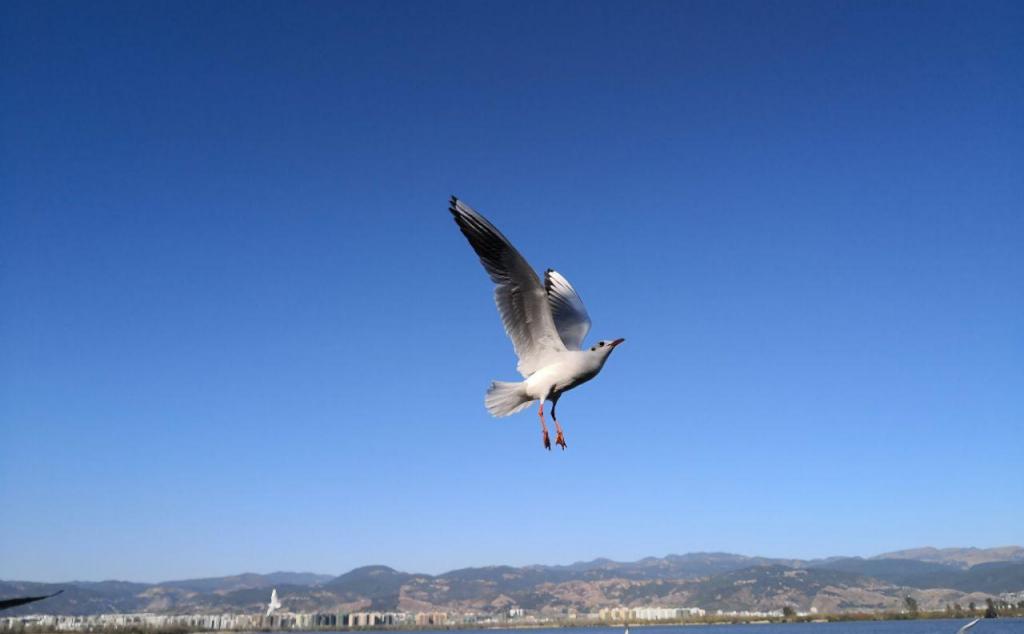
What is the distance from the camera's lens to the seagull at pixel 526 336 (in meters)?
7.98

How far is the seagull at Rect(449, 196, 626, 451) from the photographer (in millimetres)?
7984

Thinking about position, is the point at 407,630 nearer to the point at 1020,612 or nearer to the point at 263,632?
the point at 263,632

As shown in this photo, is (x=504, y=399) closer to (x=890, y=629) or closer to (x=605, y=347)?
(x=605, y=347)

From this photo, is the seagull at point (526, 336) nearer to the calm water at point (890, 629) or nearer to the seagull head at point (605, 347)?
the seagull head at point (605, 347)

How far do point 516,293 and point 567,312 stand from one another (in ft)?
3.97

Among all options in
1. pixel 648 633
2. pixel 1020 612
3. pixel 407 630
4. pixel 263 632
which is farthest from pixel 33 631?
pixel 1020 612

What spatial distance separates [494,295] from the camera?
866 centimetres

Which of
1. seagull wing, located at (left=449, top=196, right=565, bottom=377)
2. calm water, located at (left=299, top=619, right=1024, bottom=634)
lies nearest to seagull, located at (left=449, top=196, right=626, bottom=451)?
seagull wing, located at (left=449, top=196, right=565, bottom=377)

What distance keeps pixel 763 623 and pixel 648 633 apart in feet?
219

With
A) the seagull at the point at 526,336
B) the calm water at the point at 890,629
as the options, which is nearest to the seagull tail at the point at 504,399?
the seagull at the point at 526,336

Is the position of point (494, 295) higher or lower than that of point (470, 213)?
lower

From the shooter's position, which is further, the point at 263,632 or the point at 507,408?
the point at 263,632

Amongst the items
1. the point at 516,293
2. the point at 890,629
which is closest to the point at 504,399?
the point at 516,293

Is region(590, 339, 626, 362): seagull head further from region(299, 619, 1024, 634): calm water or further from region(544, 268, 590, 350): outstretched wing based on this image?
region(299, 619, 1024, 634): calm water
